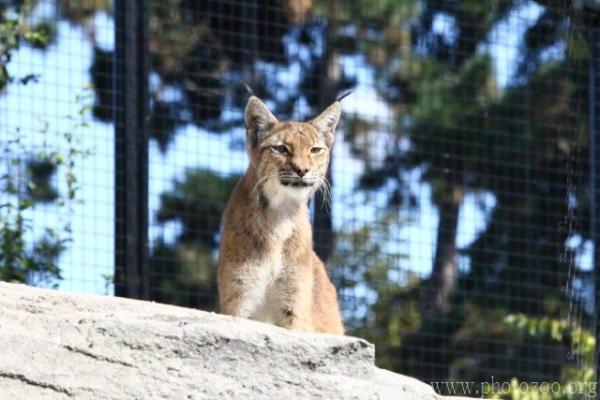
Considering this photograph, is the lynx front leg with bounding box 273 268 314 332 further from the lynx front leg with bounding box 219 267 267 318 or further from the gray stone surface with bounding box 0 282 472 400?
the gray stone surface with bounding box 0 282 472 400

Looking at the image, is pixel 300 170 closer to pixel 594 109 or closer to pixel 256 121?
pixel 256 121

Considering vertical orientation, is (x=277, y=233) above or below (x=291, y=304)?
above

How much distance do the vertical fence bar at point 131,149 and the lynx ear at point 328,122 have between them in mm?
1437

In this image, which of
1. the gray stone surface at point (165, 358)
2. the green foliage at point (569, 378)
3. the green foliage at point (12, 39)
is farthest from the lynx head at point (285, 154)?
the green foliage at point (12, 39)

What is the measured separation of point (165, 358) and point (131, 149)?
3.58 meters

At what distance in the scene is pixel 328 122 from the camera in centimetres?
799

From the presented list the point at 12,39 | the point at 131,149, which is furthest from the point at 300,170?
the point at 12,39

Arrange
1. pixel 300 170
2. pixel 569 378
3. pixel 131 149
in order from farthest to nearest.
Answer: pixel 569 378
pixel 131 149
pixel 300 170

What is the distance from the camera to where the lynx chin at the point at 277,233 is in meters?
7.23

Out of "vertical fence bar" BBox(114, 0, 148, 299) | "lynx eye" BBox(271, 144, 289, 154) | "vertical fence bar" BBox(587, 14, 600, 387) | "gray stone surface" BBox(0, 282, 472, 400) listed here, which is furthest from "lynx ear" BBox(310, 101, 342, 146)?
"vertical fence bar" BBox(587, 14, 600, 387)

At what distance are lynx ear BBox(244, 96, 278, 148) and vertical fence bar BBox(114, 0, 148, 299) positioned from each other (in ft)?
4.25

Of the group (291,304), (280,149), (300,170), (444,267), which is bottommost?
(291,304)

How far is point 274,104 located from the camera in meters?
12.4

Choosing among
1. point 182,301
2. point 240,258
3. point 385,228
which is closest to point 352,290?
point 385,228
